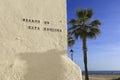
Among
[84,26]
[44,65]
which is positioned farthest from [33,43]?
[84,26]

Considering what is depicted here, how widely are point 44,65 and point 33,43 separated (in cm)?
118

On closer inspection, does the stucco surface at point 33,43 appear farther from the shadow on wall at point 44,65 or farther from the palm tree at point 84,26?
the palm tree at point 84,26

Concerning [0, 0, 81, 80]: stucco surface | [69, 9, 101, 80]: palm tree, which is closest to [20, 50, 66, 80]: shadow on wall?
[0, 0, 81, 80]: stucco surface

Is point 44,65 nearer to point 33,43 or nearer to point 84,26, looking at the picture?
point 33,43

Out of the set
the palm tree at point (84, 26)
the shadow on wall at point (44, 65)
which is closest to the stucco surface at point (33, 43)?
the shadow on wall at point (44, 65)

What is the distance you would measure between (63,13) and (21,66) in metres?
3.58

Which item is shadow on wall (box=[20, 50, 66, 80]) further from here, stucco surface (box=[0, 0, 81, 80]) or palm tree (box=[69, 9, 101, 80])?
palm tree (box=[69, 9, 101, 80])

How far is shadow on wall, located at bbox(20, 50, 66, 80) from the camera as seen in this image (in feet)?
33.6

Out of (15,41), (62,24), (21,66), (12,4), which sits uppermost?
(12,4)

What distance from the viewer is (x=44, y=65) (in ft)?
34.8

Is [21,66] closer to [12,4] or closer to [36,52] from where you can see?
[36,52]

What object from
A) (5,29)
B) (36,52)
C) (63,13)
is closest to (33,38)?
(36,52)

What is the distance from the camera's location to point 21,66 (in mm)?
10070

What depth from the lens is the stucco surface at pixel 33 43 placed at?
996 centimetres
